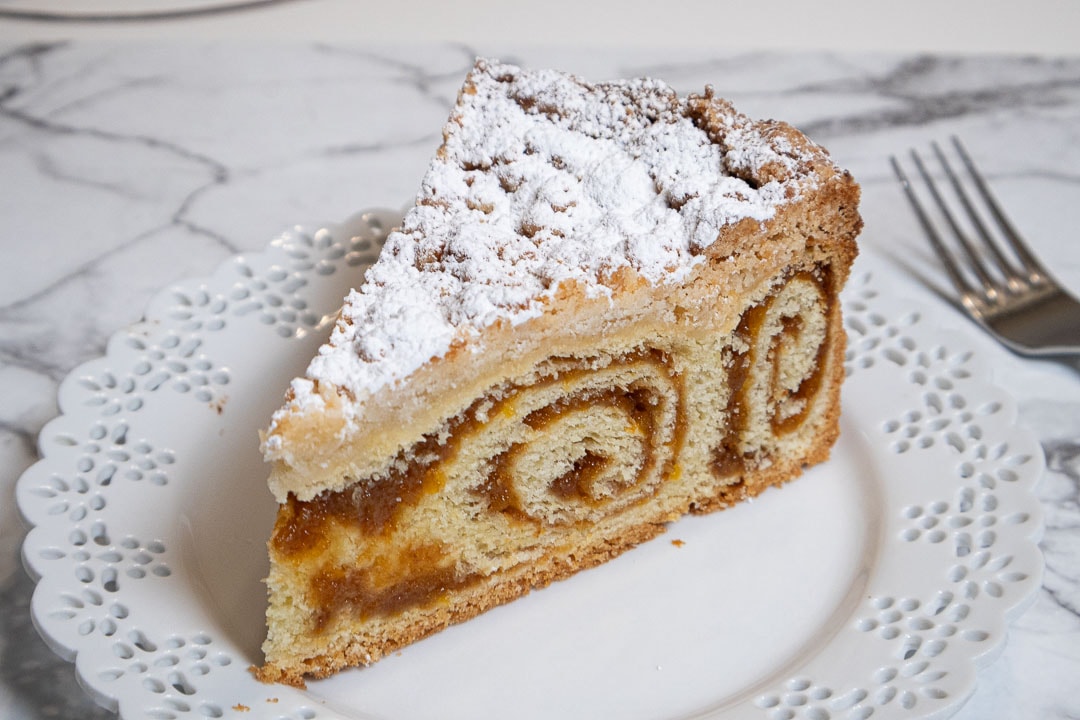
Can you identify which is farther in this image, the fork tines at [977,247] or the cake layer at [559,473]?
the fork tines at [977,247]

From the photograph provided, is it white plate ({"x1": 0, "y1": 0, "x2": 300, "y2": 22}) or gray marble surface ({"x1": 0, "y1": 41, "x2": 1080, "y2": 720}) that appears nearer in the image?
gray marble surface ({"x1": 0, "y1": 41, "x2": 1080, "y2": 720})

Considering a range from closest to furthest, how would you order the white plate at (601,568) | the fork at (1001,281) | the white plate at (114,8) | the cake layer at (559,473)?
the white plate at (601,568), the cake layer at (559,473), the fork at (1001,281), the white plate at (114,8)

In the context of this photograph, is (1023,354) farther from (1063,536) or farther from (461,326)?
(461,326)

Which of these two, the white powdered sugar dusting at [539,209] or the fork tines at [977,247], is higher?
the white powdered sugar dusting at [539,209]

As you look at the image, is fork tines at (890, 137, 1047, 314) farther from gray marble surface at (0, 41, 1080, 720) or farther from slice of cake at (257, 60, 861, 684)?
slice of cake at (257, 60, 861, 684)

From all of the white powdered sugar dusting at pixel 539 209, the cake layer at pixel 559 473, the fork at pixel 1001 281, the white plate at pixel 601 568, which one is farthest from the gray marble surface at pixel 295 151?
the white powdered sugar dusting at pixel 539 209

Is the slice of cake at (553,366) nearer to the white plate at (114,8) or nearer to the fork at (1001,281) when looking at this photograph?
the fork at (1001,281)

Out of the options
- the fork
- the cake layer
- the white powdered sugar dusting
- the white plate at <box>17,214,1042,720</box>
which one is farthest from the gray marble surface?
the white powdered sugar dusting

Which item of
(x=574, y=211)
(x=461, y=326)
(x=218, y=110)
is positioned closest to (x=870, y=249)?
(x=574, y=211)
